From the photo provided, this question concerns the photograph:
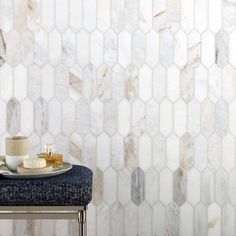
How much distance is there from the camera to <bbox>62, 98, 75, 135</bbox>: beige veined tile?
2154 millimetres

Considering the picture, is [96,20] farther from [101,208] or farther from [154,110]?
[101,208]

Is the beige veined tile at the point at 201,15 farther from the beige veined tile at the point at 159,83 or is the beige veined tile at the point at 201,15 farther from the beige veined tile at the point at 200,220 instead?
the beige veined tile at the point at 200,220

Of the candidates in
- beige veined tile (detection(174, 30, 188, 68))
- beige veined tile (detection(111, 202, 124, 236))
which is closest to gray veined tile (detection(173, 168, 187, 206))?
beige veined tile (detection(111, 202, 124, 236))

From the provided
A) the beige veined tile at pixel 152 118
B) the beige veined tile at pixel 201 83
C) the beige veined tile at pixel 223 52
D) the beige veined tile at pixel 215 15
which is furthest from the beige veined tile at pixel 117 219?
the beige veined tile at pixel 215 15

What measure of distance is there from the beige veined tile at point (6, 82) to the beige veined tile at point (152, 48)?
1.86 feet

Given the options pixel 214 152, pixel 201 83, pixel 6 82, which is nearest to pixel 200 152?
pixel 214 152

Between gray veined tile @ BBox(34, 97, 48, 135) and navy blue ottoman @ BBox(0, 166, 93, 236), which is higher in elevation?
gray veined tile @ BBox(34, 97, 48, 135)

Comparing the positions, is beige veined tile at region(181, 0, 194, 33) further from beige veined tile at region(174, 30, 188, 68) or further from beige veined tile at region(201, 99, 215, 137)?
beige veined tile at region(201, 99, 215, 137)

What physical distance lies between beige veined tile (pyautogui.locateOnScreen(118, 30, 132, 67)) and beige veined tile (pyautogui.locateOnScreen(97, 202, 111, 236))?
605 millimetres

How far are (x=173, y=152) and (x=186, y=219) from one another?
0.29m

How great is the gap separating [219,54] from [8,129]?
925 millimetres

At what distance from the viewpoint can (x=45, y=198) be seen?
1618 mm

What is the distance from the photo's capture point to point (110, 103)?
2156 mm

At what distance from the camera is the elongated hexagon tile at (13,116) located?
2158 millimetres
